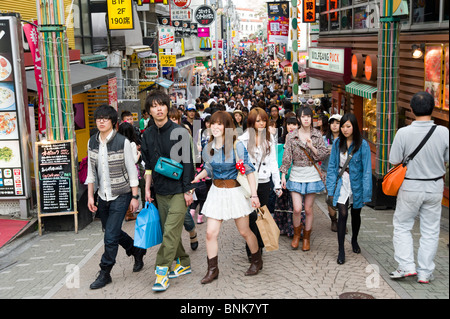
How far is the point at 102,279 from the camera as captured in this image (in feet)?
19.4

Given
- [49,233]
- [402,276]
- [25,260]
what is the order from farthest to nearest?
[49,233] < [25,260] < [402,276]

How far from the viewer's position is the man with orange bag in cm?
437

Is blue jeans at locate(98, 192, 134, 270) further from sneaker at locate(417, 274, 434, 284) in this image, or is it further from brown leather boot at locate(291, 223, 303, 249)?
sneaker at locate(417, 274, 434, 284)

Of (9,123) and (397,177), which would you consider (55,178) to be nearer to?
(9,123)

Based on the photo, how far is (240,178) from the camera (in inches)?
227

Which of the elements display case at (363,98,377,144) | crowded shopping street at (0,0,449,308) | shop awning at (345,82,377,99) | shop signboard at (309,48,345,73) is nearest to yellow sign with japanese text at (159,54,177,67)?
shop signboard at (309,48,345,73)

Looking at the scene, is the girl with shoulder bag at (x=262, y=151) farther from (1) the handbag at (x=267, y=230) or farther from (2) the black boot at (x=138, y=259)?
(2) the black boot at (x=138, y=259)

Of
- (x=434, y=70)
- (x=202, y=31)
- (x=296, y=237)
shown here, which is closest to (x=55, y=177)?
(x=296, y=237)

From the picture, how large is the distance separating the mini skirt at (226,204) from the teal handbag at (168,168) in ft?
1.55

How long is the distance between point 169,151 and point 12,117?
4563 mm

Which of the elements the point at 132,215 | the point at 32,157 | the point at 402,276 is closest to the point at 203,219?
the point at 132,215

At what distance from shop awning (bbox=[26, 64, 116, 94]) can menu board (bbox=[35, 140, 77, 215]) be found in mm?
2085

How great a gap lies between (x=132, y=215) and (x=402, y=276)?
18.1 ft

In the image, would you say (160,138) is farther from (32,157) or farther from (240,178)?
(32,157)
